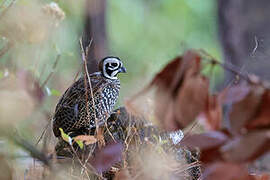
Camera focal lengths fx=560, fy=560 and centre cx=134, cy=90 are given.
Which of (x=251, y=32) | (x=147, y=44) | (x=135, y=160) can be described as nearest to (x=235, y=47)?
(x=251, y=32)

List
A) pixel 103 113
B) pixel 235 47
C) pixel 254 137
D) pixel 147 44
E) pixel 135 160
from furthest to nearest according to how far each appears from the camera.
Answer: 1. pixel 147 44
2. pixel 235 47
3. pixel 103 113
4. pixel 135 160
5. pixel 254 137

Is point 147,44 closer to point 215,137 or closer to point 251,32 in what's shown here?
point 251,32

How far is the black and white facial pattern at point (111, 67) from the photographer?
4.36 m

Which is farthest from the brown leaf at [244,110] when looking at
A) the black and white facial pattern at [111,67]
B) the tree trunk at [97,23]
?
the tree trunk at [97,23]

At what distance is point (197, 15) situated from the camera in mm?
14766

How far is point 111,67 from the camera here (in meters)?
4.37

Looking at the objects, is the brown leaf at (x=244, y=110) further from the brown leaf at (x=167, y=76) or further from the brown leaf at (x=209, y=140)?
the brown leaf at (x=167, y=76)

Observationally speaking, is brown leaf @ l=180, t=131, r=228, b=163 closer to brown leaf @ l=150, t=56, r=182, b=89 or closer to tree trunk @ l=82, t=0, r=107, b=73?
brown leaf @ l=150, t=56, r=182, b=89

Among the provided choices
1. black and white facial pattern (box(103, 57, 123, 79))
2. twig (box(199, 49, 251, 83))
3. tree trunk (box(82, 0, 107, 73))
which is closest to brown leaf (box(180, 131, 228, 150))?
twig (box(199, 49, 251, 83))

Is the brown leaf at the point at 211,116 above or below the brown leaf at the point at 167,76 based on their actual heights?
below

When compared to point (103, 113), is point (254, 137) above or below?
above

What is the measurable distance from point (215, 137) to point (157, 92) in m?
0.16

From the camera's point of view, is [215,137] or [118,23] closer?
[215,137]

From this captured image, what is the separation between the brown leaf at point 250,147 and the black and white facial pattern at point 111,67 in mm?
3281
